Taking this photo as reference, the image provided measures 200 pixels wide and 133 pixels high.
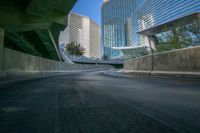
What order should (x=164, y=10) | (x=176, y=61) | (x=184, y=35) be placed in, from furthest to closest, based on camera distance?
(x=164, y=10), (x=184, y=35), (x=176, y=61)

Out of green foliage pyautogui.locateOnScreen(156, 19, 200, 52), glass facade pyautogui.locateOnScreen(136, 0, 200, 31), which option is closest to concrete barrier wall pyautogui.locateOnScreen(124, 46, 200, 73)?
green foliage pyautogui.locateOnScreen(156, 19, 200, 52)

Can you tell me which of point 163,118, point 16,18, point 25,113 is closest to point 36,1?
point 16,18

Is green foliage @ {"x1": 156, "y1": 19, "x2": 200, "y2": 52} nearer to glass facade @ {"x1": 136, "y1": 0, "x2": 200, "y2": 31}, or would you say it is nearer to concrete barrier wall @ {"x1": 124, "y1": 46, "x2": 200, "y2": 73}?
concrete barrier wall @ {"x1": 124, "y1": 46, "x2": 200, "y2": 73}

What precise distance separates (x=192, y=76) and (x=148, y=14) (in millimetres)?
125692

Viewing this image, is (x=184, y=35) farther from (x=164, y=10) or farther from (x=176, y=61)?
(x=164, y=10)

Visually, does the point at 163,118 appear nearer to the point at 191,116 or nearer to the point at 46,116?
the point at 191,116

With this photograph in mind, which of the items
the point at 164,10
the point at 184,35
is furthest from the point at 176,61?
the point at 164,10

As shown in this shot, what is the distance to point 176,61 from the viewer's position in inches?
434

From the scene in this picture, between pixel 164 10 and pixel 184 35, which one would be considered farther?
pixel 164 10

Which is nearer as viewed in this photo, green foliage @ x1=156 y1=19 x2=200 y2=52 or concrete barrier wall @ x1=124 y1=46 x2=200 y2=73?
concrete barrier wall @ x1=124 y1=46 x2=200 y2=73

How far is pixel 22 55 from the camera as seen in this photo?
672 inches

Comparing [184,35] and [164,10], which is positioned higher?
[164,10]

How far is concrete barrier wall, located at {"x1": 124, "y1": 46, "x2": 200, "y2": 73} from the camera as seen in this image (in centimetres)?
972

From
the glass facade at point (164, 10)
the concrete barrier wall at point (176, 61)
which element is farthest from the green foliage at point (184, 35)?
the glass facade at point (164, 10)
